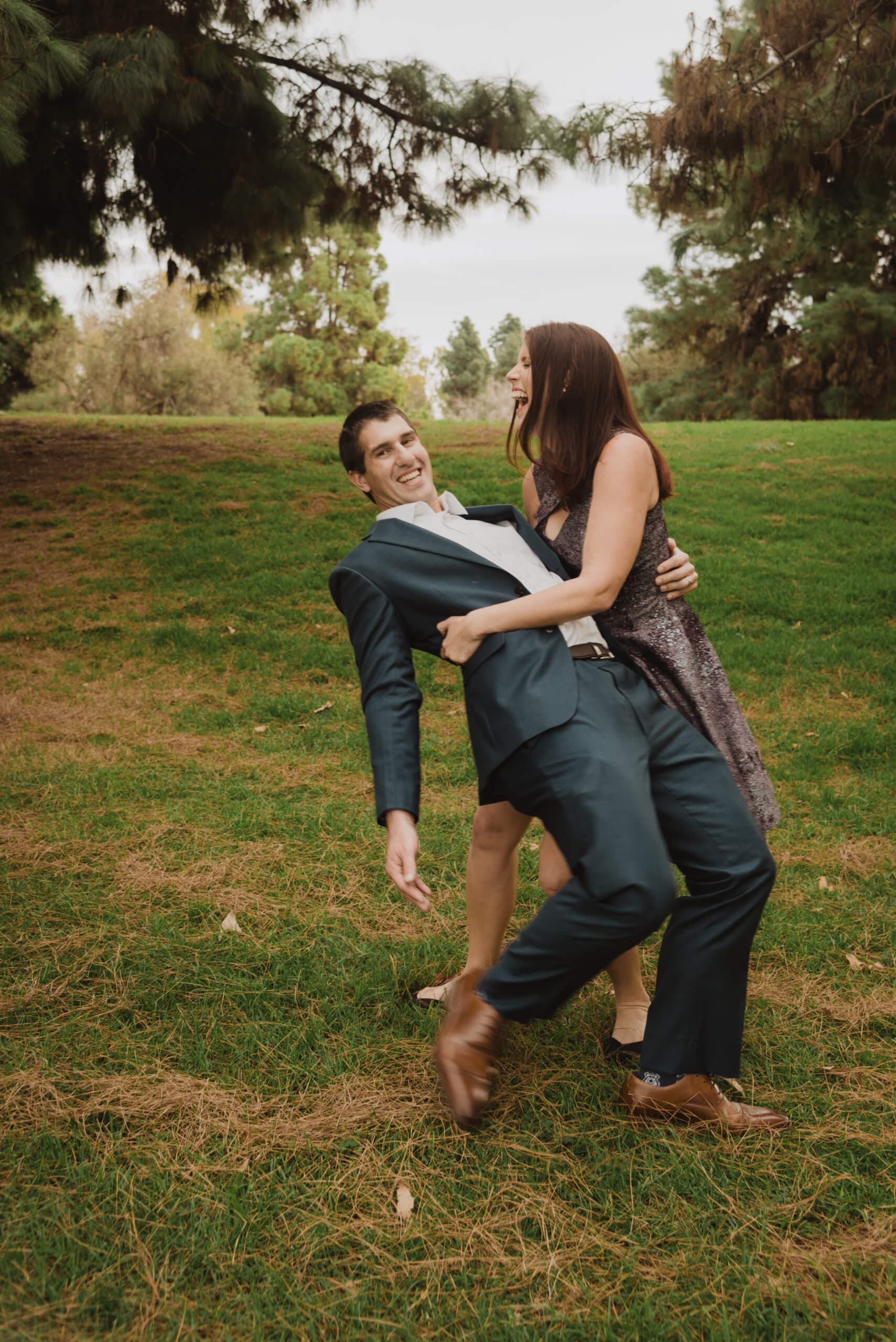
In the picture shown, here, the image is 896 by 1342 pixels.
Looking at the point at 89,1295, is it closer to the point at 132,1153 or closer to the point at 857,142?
the point at 132,1153

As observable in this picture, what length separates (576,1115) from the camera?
2.40 metres

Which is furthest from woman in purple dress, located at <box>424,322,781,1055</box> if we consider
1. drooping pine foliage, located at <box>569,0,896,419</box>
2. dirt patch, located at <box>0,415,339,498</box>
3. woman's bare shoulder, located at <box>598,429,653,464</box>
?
dirt patch, located at <box>0,415,339,498</box>

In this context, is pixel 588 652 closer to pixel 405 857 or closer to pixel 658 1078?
pixel 405 857

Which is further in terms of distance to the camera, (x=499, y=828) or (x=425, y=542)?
(x=499, y=828)

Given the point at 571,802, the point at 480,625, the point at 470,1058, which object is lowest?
the point at 470,1058

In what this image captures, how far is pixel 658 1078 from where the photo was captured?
7.68 feet

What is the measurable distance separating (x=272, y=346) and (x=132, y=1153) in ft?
101

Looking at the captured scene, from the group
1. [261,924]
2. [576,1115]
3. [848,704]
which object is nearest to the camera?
[576,1115]

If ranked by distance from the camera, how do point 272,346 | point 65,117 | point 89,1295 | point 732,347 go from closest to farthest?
point 89,1295, point 65,117, point 732,347, point 272,346

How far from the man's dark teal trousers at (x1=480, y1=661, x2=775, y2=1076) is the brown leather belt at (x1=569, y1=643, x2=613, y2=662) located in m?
0.02

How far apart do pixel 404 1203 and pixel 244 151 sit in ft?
27.1

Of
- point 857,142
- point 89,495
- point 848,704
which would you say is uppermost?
point 857,142

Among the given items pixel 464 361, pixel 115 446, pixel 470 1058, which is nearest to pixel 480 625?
pixel 470 1058

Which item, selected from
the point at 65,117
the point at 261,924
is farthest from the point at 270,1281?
the point at 65,117
